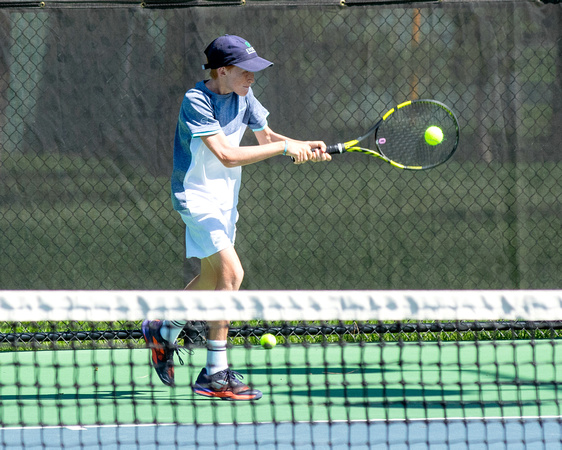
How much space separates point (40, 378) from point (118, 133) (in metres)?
1.47

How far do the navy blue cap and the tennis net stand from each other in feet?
3.44

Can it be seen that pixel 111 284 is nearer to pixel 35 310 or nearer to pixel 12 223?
pixel 12 223

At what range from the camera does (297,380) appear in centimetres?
400

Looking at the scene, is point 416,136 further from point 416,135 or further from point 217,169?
point 217,169

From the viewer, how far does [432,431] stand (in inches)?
122

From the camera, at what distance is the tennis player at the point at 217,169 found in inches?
135

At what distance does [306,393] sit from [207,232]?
0.81 meters

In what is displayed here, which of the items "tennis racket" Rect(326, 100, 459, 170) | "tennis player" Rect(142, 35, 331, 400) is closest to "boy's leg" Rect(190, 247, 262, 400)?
"tennis player" Rect(142, 35, 331, 400)

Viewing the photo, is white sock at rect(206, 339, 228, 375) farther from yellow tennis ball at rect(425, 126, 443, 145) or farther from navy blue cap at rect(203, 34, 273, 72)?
yellow tennis ball at rect(425, 126, 443, 145)

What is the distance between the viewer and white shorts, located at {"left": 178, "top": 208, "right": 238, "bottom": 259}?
350 centimetres

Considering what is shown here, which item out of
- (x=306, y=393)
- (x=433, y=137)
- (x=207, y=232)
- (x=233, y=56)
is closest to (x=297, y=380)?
(x=306, y=393)

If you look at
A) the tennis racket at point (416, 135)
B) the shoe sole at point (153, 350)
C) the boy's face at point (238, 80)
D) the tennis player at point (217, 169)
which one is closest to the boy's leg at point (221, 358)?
the tennis player at point (217, 169)

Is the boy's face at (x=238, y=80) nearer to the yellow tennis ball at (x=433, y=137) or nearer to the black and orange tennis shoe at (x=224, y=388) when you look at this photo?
the yellow tennis ball at (x=433, y=137)

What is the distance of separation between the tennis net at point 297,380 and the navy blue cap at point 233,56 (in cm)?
105
